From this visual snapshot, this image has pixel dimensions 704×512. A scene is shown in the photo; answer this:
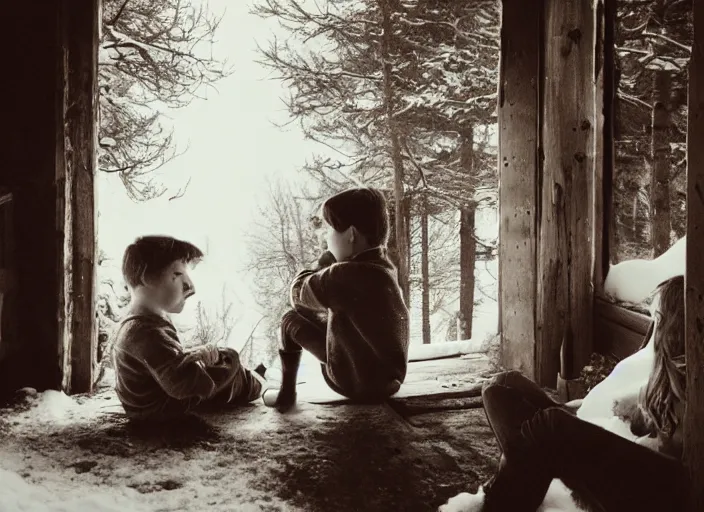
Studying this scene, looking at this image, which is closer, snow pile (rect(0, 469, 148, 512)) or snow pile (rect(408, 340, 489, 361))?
snow pile (rect(0, 469, 148, 512))

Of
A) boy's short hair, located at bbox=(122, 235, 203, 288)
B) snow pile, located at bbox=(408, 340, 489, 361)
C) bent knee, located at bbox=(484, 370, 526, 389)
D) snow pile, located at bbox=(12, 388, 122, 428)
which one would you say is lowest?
snow pile, located at bbox=(12, 388, 122, 428)

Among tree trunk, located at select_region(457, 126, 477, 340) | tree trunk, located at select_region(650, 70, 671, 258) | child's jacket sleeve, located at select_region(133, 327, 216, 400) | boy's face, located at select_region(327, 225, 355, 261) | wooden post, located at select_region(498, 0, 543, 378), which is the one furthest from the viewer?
tree trunk, located at select_region(457, 126, 477, 340)

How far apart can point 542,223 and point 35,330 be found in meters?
2.92

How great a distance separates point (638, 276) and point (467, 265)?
687 cm

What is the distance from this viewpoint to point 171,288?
288cm

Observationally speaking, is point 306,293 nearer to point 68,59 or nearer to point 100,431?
point 100,431

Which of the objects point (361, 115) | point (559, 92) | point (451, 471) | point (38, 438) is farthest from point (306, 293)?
point (361, 115)

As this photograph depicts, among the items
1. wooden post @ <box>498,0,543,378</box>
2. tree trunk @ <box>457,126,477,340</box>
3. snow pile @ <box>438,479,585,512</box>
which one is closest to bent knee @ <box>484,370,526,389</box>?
snow pile @ <box>438,479,585,512</box>

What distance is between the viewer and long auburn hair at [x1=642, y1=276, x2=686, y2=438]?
63.6 inches

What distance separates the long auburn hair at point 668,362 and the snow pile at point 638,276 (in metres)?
0.84

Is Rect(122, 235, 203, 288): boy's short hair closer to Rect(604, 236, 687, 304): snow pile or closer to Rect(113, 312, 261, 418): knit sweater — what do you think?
Rect(113, 312, 261, 418): knit sweater

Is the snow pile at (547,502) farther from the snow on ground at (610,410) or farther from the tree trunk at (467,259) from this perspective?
the tree trunk at (467,259)

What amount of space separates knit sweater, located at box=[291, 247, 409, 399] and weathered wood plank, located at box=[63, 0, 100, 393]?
1298 mm

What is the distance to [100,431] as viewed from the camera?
2920 millimetres
